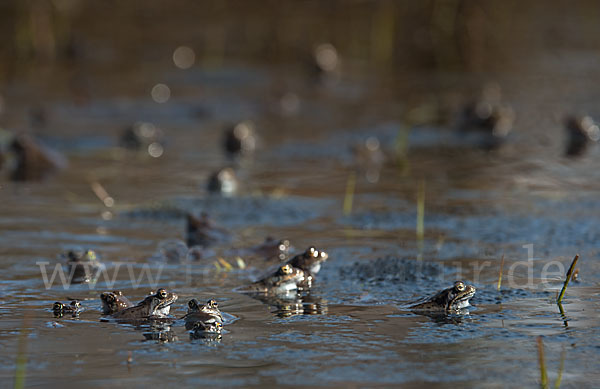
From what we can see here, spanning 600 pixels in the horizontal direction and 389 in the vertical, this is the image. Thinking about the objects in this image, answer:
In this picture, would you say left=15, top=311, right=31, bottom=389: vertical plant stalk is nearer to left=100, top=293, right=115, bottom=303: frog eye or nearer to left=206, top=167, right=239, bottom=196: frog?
left=100, top=293, right=115, bottom=303: frog eye

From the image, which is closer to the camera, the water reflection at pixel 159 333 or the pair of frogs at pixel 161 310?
the water reflection at pixel 159 333

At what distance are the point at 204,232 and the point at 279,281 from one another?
5.30 ft

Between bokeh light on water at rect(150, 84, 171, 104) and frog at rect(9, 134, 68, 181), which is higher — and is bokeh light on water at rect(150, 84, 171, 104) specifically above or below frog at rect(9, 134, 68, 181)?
above

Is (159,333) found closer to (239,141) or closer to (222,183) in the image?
→ (222,183)

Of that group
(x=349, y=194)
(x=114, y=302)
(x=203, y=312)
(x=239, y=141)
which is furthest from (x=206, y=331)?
(x=239, y=141)

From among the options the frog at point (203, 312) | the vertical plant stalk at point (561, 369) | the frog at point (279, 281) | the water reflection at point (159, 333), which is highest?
the frog at point (279, 281)

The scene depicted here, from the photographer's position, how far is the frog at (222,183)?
10.1m

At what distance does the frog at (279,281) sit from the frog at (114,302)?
0.93 metres

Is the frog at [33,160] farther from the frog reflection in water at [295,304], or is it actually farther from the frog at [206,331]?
the frog at [206,331]

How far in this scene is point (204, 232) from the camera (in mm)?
8414

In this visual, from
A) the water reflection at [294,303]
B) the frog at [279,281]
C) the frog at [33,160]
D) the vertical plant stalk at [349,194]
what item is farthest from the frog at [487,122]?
the water reflection at [294,303]

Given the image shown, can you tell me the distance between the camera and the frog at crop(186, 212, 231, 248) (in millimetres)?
8352

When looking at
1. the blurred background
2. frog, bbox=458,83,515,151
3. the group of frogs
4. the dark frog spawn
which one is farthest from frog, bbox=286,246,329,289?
the blurred background

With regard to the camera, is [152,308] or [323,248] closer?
[152,308]
